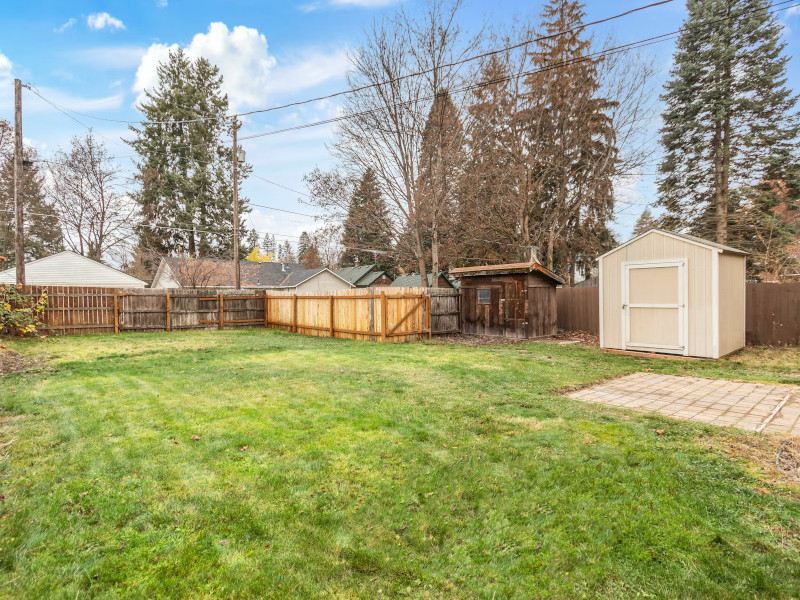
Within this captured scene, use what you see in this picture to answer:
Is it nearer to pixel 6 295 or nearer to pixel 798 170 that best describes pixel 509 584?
pixel 6 295

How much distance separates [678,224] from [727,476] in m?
20.0

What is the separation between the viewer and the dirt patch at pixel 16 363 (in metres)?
6.27

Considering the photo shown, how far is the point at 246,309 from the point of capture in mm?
14711

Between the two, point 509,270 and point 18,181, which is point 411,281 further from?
point 18,181

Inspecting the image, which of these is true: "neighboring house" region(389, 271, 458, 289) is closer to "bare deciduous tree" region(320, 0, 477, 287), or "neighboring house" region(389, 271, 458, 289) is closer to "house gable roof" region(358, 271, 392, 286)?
"house gable roof" region(358, 271, 392, 286)

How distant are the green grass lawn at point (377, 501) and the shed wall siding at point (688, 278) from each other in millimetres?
4874

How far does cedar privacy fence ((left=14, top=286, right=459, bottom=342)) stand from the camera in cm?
1084

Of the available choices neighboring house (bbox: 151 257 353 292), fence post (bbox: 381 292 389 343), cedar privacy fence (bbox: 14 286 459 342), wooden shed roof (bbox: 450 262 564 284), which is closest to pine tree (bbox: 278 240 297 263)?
neighboring house (bbox: 151 257 353 292)

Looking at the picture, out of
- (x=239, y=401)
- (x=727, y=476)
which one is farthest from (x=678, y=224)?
(x=239, y=401)

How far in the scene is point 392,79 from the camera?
12.7 metres

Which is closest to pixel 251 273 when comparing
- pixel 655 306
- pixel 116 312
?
pixel 116 312

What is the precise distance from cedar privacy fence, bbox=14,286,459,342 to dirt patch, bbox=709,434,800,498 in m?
7.90

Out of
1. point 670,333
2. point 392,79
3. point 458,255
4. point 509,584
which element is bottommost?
point 509,584

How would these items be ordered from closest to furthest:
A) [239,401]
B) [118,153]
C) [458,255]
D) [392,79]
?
1. [239,401]
2. [392,79]
3. [458,255]
4. [118,153]
